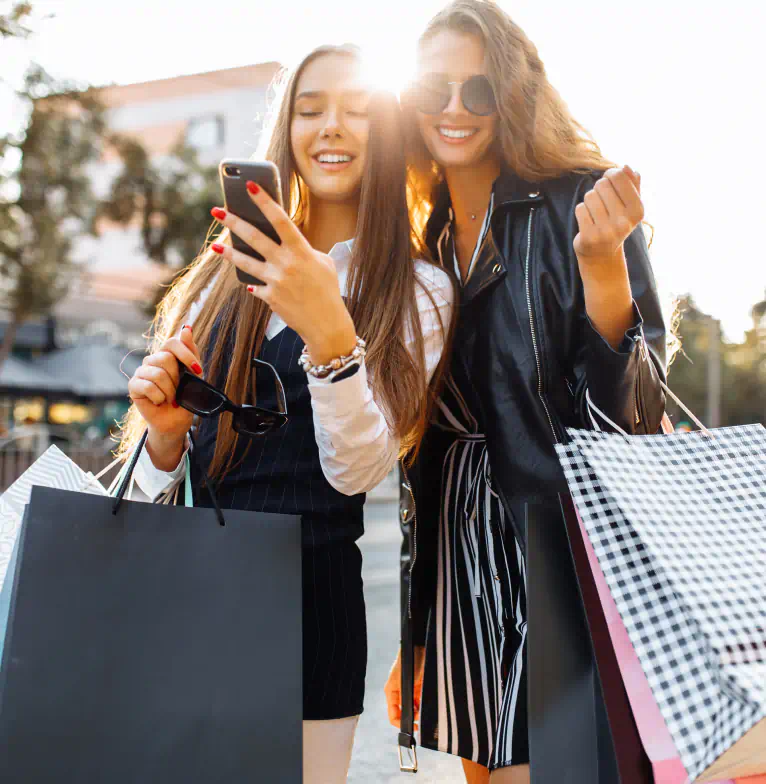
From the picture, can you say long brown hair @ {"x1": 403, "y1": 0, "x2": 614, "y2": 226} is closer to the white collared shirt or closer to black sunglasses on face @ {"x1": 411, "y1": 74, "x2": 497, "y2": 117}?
black sunglasses on face @ {"x1": 411, "y1": 74, "x2": 497, "y2": 117}

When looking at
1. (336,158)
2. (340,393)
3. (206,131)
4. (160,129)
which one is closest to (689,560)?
(340,393)

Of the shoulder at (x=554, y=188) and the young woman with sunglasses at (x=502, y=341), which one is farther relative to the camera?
the shoulder at (x=554, y=188)

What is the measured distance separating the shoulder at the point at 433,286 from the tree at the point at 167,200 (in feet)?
52.2

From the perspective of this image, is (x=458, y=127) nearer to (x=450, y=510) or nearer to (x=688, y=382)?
(x=450, y=510)

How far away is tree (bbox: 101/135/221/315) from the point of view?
17.0 metres

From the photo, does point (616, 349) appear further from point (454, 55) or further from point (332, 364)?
point (454, 55)

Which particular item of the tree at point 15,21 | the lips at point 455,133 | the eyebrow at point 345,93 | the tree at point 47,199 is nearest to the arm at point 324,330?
the eyebrow at point 345,93

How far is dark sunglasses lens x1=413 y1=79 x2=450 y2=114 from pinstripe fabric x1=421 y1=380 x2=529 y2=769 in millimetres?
602

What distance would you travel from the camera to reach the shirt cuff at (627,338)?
1.55 meters

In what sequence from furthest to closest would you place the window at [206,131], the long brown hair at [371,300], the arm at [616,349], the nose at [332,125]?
1. the window at [206,131]
2. the nose at [332,125]
3. the long brown hair at [371,300]
4. the arm at [616,349]

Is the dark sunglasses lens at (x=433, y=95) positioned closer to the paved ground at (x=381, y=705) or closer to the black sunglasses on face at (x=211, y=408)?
the black sunglasses on face at (x=211, y=408)

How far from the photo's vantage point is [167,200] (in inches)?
691

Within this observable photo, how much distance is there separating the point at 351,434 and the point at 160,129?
95.4 feet

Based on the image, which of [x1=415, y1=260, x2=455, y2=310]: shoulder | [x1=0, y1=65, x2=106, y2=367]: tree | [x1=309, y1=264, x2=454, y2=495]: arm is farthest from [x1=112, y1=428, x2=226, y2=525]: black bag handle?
[x1=0, y1=65, x2=106, y2=367]: tree
